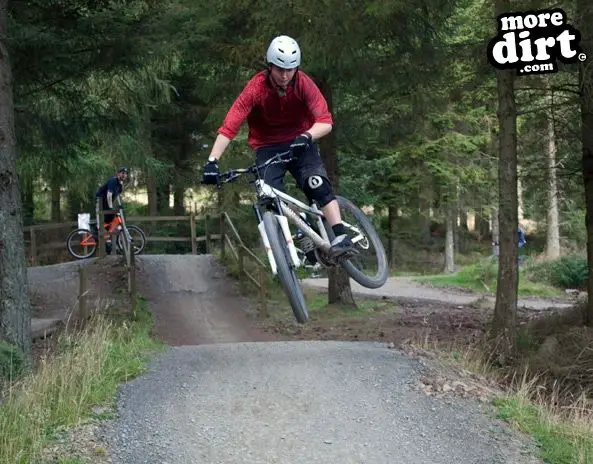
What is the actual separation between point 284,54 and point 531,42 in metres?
4.74

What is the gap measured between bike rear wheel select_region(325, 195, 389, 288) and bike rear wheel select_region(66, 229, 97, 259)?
10350 millimetres

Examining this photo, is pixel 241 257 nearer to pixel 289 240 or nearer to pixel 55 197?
pixel 289 240

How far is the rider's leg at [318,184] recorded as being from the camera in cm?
656

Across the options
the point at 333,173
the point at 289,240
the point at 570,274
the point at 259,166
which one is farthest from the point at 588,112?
the point at 570,274

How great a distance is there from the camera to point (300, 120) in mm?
6625

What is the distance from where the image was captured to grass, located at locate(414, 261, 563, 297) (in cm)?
1953

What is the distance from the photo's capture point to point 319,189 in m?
6.62

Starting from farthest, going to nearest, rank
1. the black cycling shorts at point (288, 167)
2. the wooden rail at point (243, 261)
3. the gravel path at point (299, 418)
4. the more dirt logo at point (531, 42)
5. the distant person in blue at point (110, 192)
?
the distant person in blue at point (110, 192) → the wooden rail at point (243, 261) → the more dirt logo at point (531, 42) → the black cycling shorts at point (288, 167) → the gravel path at point (299, 418)

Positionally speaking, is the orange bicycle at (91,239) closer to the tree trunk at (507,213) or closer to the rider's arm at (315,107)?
the tree trunk at (507,213)

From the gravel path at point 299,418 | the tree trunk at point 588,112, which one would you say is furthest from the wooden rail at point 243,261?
the gravel path at point 299,418

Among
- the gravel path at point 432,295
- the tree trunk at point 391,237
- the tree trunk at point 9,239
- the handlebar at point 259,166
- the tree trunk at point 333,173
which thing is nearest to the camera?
the handlebar at point 259,166

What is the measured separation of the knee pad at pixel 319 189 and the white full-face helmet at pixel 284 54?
1157 mm

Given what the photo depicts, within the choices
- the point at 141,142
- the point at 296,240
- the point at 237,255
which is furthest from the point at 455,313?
the point at 141,142

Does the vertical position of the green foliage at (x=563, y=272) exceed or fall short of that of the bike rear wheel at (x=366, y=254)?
it falls short
